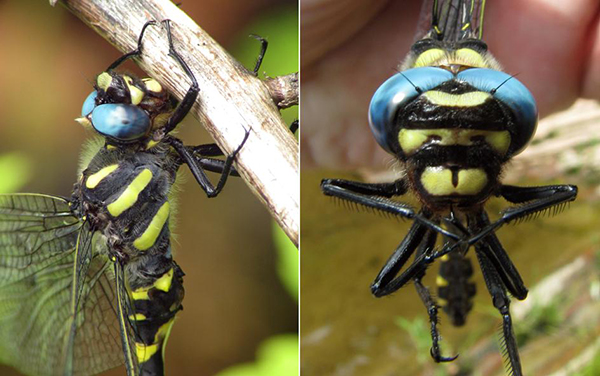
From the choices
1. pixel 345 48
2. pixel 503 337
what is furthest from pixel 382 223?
pixel 503 337

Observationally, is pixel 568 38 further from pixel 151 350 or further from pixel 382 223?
pixel 151 350

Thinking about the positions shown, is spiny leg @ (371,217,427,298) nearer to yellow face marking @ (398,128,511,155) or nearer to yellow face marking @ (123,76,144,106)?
yellow face marking @ (398,128,511,155)

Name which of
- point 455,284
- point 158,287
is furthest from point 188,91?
point 455,284

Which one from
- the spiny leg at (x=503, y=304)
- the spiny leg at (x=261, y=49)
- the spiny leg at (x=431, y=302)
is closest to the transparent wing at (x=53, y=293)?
the spiny leg at (x=261, y=49)

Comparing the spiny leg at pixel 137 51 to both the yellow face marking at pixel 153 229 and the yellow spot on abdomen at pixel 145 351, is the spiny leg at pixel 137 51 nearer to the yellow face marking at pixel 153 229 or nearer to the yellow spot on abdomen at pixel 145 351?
the yellow face marking at pixel 153 229

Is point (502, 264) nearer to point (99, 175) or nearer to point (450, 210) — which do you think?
point (450, 210)

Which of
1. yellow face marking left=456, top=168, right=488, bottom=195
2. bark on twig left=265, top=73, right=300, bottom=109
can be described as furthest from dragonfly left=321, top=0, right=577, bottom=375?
bark on twig left=265, top=73, right=300, bottom=109
